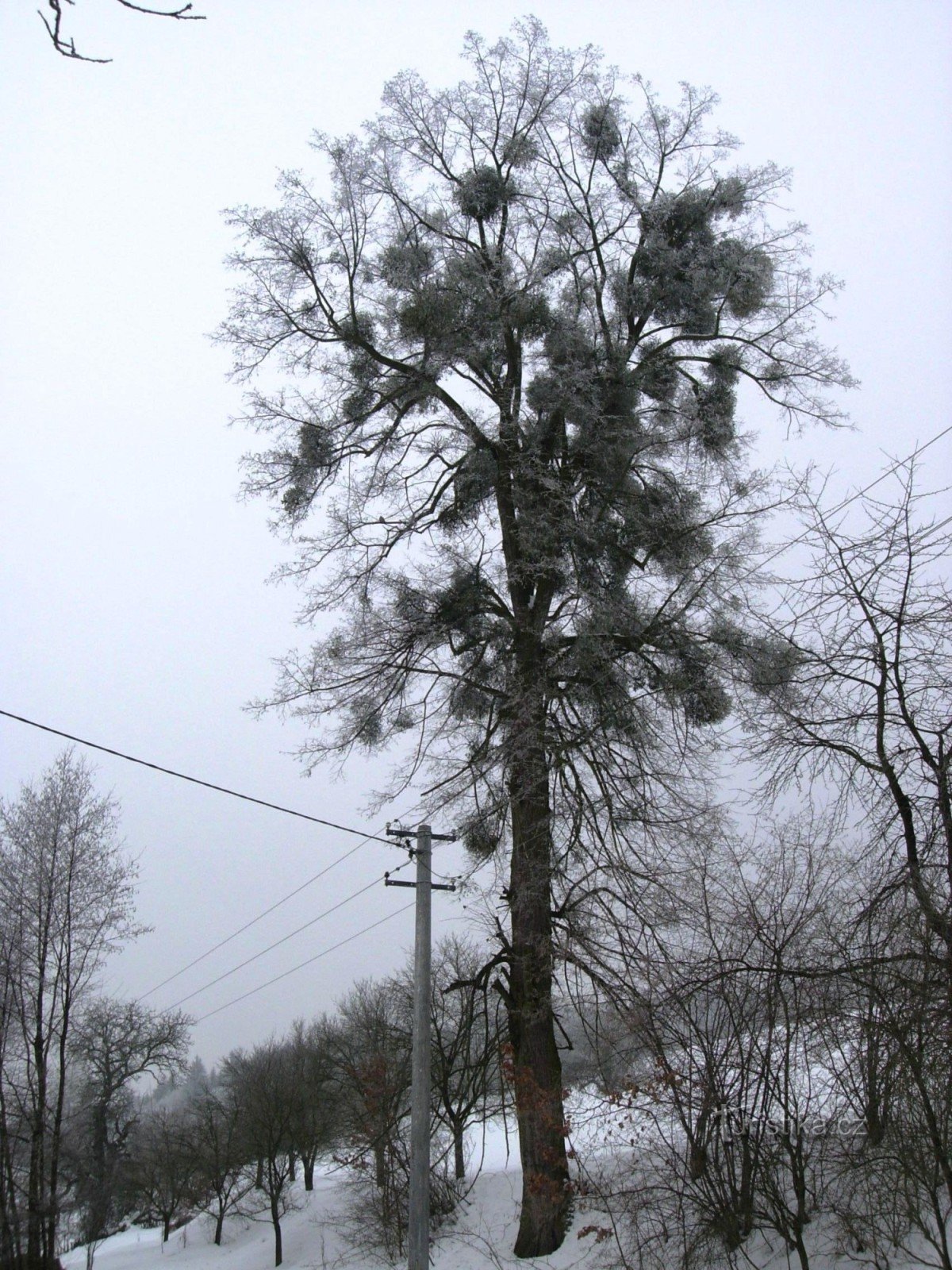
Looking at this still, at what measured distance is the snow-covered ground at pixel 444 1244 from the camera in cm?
783

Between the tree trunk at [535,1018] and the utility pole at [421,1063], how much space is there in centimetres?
93

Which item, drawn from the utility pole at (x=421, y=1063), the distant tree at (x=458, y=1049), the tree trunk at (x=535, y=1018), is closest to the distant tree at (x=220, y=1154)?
the distant tree at (x=458, y=1049)

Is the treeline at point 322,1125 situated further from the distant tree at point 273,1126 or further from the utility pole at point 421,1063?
the utility pole at point 421,1063

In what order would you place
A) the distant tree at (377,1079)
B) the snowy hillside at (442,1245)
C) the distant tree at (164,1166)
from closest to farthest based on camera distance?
the snowy hillside at (442,1245) → the distant tree at (377,1079) → the distant tree at (164,1166)

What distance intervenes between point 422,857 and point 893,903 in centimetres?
531

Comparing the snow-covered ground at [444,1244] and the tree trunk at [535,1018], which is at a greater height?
the tree trunk at [535,1018]

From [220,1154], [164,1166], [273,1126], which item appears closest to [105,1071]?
[273,1126]

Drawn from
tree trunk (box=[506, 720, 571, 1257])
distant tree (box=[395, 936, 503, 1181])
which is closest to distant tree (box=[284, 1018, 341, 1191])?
distant tree (box=[395, 936, 503, 1181])

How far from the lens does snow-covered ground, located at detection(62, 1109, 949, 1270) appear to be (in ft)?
25.7

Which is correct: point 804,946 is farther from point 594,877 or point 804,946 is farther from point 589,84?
point 589,84

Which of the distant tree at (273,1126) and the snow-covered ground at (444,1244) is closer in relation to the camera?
the snow-covered ground at (444,1244)

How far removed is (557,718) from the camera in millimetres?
10477

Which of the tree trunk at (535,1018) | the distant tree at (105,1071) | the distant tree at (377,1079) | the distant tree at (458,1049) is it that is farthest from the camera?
the distant tree at (105,1071)

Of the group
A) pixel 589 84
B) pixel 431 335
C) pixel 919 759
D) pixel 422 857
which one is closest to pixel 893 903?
pixel 919 759
